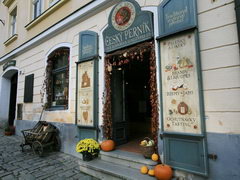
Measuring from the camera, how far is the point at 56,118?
189 inches

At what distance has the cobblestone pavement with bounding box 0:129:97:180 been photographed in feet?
9.93

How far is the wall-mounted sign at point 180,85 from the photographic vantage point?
234 cm

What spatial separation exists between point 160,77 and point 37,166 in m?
3.34

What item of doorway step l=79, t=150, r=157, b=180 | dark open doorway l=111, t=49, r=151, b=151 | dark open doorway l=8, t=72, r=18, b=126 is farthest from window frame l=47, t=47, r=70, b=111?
dark open doorway l=8, t=72, r=18, b=126

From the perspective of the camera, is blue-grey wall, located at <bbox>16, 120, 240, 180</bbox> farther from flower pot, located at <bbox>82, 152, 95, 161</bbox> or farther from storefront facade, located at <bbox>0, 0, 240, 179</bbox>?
flower pot, located at <bbox>82, 152, 95, 161</bbox>

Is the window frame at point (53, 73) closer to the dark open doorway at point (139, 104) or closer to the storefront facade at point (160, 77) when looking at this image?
the storefront facade at point (160, 77)

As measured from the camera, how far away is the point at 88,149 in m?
3.25

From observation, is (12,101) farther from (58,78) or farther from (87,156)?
(87,156)

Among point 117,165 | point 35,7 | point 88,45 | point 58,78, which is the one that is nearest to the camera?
point 117,165

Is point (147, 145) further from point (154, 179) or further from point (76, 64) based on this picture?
point (76, 64)

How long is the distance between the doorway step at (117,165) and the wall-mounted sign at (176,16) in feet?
7.60

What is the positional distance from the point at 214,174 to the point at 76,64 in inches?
150

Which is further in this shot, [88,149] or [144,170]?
[88,149]

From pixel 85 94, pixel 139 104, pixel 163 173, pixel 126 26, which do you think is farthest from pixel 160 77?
pixel 139 104
